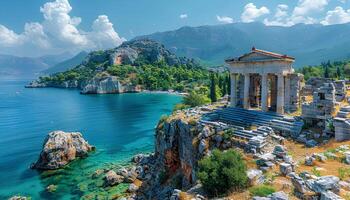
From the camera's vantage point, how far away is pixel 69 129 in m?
78.8

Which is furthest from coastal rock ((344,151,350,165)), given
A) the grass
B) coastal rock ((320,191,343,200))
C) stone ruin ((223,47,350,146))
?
coastal rock ((320,191,343,200))

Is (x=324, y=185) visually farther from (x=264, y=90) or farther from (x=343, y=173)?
A: (x=264, y=90)

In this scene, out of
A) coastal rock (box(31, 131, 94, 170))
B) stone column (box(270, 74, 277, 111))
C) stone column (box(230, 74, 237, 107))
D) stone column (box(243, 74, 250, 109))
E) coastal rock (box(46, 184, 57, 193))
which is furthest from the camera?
coastal rock (box(31, 131, 94, 170))

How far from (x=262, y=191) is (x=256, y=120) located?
16331 mm

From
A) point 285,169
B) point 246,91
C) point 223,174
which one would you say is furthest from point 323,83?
point 223,174

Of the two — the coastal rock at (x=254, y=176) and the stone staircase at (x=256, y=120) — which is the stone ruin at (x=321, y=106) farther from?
the coastal rock at (x=254, y=176)

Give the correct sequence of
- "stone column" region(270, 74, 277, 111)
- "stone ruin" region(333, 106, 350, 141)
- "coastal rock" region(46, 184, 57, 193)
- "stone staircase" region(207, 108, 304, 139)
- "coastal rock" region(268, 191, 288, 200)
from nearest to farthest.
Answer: "coastal rock" region(268, 191, 288, 200) < "stone ruin" region(333, 106, 350, 141) < "stone staircase" region(207, 108, 304, 139) < "stone column" region(270, 74, 277, 111) < "coastal rock" region(46, 184, 57, 193)

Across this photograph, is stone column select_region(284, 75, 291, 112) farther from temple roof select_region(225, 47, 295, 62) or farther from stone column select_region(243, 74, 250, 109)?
stone column select_region(243, 74, 250, 109)

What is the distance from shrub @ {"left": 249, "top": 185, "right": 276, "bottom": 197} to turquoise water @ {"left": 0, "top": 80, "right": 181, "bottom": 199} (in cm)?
2995

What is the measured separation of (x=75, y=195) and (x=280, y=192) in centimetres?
3211

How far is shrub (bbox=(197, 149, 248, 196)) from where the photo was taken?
1622 centimetres

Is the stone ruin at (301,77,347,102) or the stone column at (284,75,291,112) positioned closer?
the stone column at (284,75,291,112)

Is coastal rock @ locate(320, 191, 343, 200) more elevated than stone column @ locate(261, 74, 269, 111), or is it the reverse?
stone column @ locate(261, 74, 269, 111)

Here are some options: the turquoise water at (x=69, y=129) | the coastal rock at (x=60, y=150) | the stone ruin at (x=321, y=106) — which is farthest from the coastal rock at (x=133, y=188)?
the stone ruin at (x=321, y=106)
